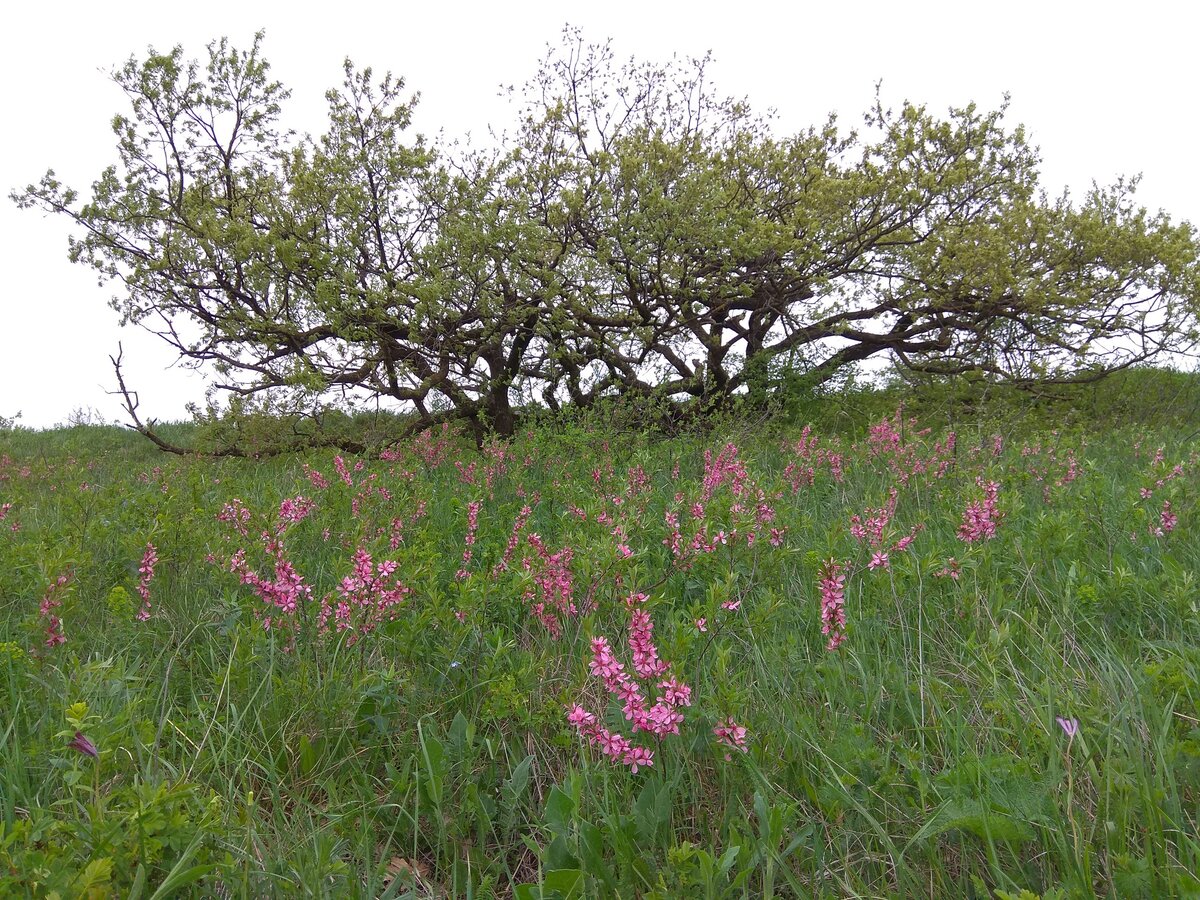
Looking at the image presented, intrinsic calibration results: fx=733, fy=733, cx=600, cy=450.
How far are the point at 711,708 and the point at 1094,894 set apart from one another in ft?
3.46

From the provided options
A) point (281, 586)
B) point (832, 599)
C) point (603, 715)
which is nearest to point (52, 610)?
point (281, 586)

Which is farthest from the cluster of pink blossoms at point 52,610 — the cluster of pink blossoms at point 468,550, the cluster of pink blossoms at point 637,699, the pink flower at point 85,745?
the cluster of pink blossoms at point 637,699

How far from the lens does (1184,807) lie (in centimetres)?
204

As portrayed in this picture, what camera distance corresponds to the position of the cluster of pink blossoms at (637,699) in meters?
2.06

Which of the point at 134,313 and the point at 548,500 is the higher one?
→ the point at 134,313

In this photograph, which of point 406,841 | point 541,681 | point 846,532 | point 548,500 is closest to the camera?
point 406,841

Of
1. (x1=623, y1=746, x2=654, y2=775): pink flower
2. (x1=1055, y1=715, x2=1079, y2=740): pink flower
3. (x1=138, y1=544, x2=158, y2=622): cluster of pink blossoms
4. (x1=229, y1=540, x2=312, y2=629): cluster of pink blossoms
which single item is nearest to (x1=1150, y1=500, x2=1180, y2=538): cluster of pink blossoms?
(x1=1055, y1=715, x2=1079, y2=740): pink flower

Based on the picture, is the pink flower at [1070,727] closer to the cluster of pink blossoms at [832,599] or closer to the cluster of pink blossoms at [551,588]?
the cluster of pink blossoms at [832,599]

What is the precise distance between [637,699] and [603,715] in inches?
14.8

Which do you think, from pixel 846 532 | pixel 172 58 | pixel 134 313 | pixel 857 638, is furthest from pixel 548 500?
pixel 172 58

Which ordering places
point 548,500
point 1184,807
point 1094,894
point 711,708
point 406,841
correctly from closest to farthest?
point 1094,894 → point 1184,807 → point 406,841 → point 711,708 → point 548,500

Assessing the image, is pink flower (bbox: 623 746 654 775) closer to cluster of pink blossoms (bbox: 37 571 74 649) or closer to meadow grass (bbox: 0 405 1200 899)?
meadow grass (bbox: 0 405 1200 899)

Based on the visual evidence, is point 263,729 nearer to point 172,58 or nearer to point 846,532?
point 846,532

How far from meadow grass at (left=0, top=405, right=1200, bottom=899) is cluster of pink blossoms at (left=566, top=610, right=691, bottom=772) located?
2 cm
